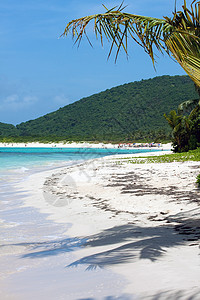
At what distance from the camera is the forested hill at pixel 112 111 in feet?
312

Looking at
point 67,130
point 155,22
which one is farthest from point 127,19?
point 67,130

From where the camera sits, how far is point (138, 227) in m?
5.79

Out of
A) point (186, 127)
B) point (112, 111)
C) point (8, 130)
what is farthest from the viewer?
point (8, 130)

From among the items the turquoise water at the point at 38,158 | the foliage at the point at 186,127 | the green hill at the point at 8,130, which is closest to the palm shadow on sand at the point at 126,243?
the turquoise water at the point at 38,158

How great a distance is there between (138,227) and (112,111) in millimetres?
104730

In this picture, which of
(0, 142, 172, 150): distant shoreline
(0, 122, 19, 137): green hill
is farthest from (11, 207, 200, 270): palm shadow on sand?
(0, 122, 19, 137): green hill

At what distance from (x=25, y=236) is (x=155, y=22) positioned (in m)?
4.16

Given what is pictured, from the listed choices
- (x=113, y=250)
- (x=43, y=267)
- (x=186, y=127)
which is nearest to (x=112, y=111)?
(x=186, y=127)

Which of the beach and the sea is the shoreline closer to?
the beach

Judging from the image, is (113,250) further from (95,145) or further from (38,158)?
(95,145)

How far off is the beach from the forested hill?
74603mm

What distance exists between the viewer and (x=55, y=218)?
7223 millimetres

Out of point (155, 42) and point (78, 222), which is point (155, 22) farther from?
point (78, 222)

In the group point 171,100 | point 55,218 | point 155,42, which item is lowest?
point 55,218
